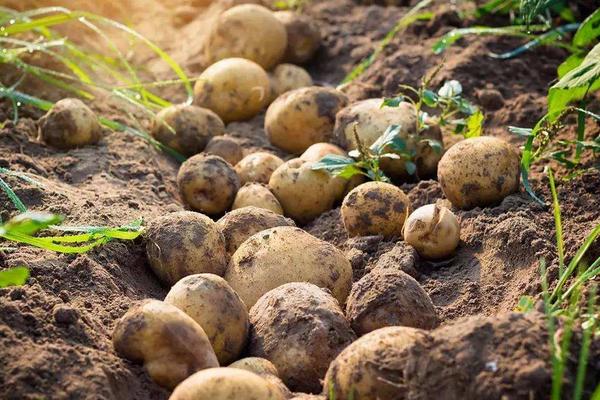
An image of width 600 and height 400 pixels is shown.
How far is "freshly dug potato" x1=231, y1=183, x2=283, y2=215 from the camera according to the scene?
3.39 metres

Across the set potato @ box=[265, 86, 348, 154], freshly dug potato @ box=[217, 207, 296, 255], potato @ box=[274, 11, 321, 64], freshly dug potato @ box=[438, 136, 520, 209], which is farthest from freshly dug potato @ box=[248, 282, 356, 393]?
potato @ box=[274, 11, 321, 64]

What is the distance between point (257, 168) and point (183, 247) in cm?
84

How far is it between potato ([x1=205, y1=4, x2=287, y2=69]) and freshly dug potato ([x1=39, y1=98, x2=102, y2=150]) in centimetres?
107

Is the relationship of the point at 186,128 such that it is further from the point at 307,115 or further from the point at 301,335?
the point at 301,335

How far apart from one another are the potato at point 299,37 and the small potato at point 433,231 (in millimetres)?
1975

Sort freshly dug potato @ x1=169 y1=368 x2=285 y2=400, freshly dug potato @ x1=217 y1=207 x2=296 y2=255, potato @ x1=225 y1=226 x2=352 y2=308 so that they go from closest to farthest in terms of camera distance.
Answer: freshly dug potato @ x1=169 y1=368 x2=285 y2=400 < potato @ x1=225 y1=226 x2=352 y2=308 < freshly dug potato @ x1=217 y1=207 x2=296 y2=255

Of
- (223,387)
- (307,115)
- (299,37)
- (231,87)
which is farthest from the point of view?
(299,37)

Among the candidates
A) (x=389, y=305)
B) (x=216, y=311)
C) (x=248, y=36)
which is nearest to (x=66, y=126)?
(x=248, y=36)

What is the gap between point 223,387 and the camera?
2.04 m

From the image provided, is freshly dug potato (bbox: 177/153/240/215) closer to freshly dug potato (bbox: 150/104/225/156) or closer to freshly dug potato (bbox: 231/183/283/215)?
freshly dug potato (bbox: 231/183/283/215)

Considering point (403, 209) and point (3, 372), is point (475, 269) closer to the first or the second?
point (403, 209)

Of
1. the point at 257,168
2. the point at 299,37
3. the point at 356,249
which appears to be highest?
the point at 299,37

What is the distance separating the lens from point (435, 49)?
3.90 meters

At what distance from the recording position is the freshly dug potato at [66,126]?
11.9 ft
